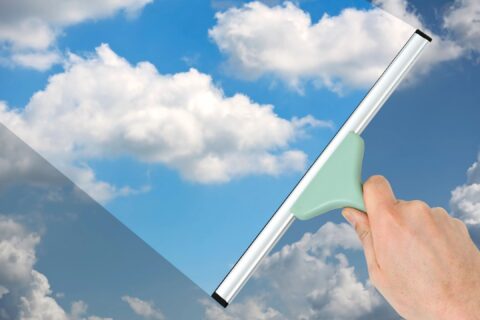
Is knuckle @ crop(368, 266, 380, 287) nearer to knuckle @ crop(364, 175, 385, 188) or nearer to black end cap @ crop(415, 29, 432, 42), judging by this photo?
knuckle @ crop(364, 175, 385, 188)

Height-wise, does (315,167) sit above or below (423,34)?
below

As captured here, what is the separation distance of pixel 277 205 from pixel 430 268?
1.00 m

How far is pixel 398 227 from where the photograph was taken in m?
1.50

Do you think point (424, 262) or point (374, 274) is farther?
point (374, 274)

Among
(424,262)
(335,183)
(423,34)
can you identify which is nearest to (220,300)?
(335,183)

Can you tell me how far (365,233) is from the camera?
1682 millimetres

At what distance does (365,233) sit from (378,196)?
0.40 feet

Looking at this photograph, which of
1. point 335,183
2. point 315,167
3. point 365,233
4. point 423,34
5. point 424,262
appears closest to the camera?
point 424,262

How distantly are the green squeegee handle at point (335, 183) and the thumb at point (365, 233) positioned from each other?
24cm

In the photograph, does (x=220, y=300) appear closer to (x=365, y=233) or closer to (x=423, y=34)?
(x=365, y=233)

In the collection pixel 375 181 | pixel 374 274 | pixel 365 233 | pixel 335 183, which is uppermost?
pixel 335 183

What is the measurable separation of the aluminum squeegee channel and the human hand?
0.77 m

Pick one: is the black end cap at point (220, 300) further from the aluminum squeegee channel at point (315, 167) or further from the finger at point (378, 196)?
the finger at point (378, 196)

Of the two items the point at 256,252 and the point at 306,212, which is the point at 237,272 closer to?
the point at 256,252
